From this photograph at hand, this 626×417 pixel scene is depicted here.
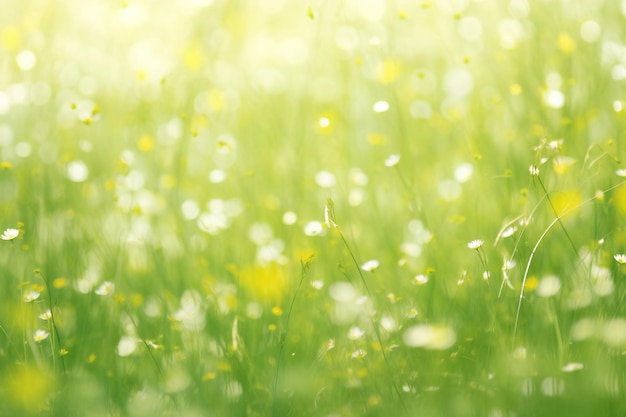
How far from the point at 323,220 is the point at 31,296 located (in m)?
0.84

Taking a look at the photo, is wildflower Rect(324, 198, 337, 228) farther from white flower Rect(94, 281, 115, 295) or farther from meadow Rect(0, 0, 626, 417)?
white flower Rect(94, 281, 115, 295)

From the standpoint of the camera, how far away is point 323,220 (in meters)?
2.26

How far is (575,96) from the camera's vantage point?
2.45 meters

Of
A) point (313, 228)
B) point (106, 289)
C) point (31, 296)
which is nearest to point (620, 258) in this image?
point (313, 228)

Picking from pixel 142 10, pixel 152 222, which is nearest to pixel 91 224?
pixel 152 222

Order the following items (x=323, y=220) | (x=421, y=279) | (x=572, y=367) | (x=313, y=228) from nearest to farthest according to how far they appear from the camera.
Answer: (x=572, y=367)
(x=421, y=279)
(x=313, y=228)
(x=323, y=220)

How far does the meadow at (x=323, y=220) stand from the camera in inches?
63.0

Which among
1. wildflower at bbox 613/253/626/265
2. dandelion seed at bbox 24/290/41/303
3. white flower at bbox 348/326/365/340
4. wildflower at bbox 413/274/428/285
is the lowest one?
white flower at bbox 348/326/365/340

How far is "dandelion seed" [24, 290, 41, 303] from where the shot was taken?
5.67 ft

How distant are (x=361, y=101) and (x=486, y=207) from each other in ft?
3.34

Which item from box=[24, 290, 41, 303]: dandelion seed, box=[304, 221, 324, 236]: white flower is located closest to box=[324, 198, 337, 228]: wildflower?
box=[304, 221, 324, 236]: white flower

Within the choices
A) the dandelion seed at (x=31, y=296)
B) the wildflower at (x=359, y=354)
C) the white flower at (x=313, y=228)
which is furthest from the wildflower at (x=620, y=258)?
the dandelion seed at (x=31, y=296)

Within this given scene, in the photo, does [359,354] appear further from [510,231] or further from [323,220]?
[323,220]

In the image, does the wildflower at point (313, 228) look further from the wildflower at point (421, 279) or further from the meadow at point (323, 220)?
the wildflower at point (421, 279)
